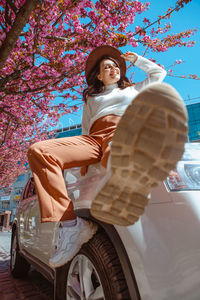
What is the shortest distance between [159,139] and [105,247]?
2.62 feet

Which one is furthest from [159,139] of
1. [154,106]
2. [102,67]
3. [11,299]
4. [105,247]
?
[11,299]

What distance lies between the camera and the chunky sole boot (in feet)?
2.73

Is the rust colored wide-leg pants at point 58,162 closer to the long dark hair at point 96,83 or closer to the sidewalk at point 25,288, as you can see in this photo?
the long dark hair at point 96,83

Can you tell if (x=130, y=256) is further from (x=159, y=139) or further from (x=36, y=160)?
(x=36, y=160)

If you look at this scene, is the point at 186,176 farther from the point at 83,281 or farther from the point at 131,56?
the point at 131,56

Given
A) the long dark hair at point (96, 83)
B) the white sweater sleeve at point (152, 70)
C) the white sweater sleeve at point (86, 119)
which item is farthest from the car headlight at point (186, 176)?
the long dark hair at point (96, 83)

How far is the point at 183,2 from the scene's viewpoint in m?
3.58

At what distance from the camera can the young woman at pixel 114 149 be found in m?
0.84

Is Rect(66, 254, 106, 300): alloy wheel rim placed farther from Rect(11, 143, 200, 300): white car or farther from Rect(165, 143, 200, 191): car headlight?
Rect(165, 143, 200, 191): car headlight

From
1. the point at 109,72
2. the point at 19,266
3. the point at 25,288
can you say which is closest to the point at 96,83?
the point at 109,72

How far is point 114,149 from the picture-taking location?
2.98 feet

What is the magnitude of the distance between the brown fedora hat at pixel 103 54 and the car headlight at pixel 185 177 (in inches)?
53.5

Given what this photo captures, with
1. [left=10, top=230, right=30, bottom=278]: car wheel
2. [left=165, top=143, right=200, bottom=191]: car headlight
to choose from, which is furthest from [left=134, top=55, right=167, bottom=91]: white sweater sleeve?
[left=10, top=230, right=30, bottom=278]: car wheel

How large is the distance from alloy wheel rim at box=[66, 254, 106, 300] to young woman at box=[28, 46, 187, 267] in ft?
0.51
